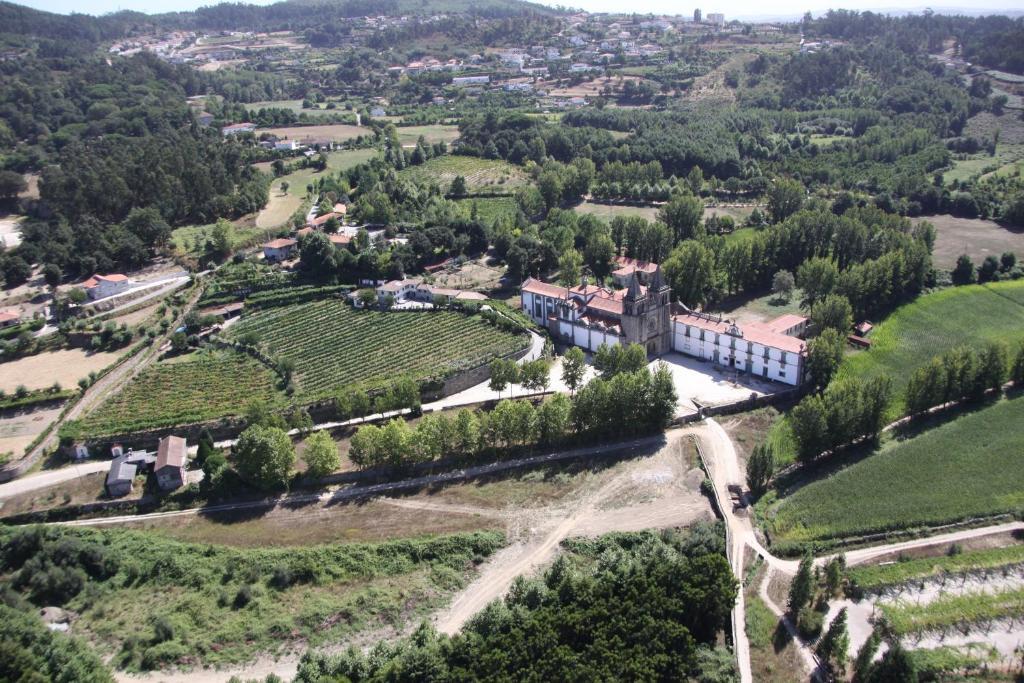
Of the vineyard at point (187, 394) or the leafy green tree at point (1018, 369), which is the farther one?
the leafy green tree at point (1018, 369)

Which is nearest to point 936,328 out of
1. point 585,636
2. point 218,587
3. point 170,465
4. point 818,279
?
point 818,279

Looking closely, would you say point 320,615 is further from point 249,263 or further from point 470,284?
point 249,263

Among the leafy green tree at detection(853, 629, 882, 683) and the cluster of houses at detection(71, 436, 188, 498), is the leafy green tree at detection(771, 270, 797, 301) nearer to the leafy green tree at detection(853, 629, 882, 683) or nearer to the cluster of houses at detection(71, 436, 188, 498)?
the leafy green tree at detection(853, 629, 882, 683)

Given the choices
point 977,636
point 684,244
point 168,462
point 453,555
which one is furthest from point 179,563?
point 684,244

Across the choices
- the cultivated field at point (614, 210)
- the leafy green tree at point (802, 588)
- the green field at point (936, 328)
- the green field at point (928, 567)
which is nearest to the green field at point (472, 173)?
the cultivated field at point (614, 210)

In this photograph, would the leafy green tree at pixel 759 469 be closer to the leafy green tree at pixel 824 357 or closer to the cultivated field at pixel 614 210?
the leafy green tree at pixel 824 357

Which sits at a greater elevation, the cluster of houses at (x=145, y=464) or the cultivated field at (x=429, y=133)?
the cultivated field at (x=429, y=133)

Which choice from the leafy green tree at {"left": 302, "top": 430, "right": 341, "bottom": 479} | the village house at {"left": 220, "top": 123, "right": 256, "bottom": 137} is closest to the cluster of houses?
the leafy green tree at {"left": 302, "top": 430, "right": 341, "bottom": 479}
